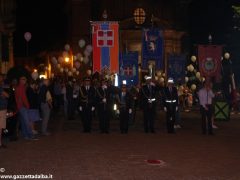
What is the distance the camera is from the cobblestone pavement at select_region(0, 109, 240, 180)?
11336mm

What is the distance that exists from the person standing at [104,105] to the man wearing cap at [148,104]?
1224 millimetres

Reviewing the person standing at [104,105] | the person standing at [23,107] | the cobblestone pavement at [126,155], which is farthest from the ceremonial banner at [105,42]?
the person standing at [23,107]

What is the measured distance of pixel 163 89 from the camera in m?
20.0

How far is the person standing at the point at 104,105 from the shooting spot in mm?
19734

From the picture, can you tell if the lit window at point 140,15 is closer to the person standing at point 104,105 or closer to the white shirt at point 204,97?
the person standing at point 104,105

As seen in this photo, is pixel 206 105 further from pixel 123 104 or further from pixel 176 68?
pixel 176 68

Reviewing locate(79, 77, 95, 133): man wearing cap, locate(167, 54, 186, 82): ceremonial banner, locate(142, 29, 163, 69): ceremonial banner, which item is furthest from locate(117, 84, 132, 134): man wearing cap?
locate(167, 54, 186, 82): ceremonial banner

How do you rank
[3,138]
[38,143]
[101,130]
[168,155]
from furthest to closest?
[101,130] → [3,138] → [38,143] → [168,155]

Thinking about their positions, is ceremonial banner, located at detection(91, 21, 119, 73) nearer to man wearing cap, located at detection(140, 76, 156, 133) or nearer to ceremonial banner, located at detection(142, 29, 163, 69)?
ceremonial banner, located at detection(142, 29, 163, 69)

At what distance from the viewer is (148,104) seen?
19812mm

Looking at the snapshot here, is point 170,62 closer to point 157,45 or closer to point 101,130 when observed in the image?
point 157,45

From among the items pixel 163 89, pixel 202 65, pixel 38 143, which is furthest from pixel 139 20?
pixel 38 143

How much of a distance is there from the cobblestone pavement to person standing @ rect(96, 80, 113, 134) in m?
0.39

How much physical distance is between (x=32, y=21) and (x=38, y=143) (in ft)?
182
